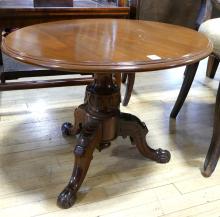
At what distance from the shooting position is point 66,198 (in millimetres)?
1040

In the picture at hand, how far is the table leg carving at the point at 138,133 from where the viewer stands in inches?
47.1

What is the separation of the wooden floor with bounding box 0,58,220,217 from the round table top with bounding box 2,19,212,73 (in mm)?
561

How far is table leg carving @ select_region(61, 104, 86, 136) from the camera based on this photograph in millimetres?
1262

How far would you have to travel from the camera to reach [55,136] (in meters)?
1.49

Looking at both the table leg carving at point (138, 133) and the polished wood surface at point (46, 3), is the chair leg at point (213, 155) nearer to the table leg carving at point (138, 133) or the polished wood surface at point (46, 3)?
the table leg carving at point (138, 133)

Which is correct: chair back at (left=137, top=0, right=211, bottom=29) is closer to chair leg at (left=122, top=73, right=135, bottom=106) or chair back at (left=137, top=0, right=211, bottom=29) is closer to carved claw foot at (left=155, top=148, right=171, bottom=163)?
chair leg at (left=122, top=73, right=135, bottom=106)

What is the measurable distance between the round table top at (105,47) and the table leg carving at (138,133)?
1.17ft

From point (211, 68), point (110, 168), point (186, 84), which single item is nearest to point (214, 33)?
point (186, 84)

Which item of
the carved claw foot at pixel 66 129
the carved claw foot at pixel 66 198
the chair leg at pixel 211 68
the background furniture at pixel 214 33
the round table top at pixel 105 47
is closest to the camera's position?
the round table top at pixel 105 47

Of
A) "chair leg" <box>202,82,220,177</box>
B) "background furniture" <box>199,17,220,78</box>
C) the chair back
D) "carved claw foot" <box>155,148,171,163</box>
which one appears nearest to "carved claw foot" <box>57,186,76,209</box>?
"carved claw foot" <box>155,148,171,163</box>

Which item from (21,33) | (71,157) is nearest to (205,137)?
(71,157)

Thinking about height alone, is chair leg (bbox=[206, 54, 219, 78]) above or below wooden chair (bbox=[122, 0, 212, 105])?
below

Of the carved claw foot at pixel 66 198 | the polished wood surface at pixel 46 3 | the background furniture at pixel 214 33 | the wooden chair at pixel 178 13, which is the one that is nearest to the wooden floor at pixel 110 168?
the carved claw foot at pixel 66 198

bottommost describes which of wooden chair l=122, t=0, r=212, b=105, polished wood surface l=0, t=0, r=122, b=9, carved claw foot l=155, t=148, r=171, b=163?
carved claw foot l=155, t=148, r=171, b=163
